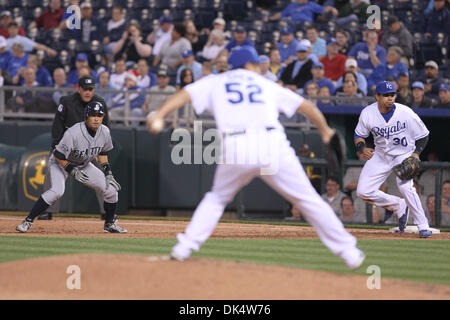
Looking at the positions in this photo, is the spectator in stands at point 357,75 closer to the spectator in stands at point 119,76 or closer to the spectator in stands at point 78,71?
the spectator in stands at point 119,76

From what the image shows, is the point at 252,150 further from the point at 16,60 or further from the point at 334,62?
the point at 16,60

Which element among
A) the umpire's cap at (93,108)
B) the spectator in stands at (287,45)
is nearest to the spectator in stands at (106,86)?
the spectator in stands at (287,45)

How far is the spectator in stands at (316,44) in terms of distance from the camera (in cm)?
1491

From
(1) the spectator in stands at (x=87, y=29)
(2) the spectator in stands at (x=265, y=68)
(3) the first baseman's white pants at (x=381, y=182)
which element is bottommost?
(3) the first baseman's white pants at (x=381, y=182)

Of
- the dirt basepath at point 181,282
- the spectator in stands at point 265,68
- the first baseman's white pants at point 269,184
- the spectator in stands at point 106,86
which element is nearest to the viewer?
the dirt basepath at point 181,282

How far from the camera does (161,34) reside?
16438mm

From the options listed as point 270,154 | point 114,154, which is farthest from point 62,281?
point 114,154

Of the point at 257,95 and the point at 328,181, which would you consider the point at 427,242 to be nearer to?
the point at 328,181

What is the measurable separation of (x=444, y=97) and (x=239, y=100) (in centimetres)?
696

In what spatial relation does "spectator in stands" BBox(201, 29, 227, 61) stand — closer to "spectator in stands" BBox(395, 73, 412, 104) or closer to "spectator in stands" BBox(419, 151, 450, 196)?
"spectator in stands" BBox(395, 73, 412, 104)

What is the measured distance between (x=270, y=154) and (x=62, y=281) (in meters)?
1.76

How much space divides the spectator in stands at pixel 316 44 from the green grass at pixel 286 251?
590 cm

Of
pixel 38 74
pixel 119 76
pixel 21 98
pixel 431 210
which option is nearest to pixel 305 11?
pixel 119 76

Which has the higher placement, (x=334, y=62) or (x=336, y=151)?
(x=334, y=62)
